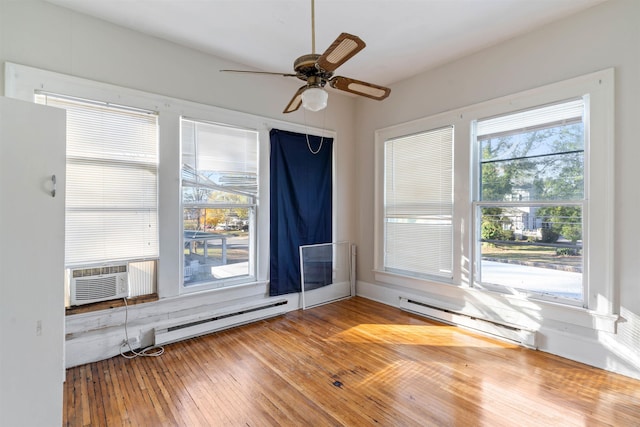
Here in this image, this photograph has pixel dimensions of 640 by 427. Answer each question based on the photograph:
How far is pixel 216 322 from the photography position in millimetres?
3363

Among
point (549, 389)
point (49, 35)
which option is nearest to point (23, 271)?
point (49, 35)

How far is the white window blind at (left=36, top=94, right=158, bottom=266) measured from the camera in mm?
2682

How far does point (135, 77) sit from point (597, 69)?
4.26 m

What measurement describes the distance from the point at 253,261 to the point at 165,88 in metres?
2.19

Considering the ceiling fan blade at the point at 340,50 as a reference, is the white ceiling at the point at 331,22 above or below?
above

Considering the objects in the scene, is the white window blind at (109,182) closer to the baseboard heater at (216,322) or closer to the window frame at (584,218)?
the baseboard heater at (216,322)

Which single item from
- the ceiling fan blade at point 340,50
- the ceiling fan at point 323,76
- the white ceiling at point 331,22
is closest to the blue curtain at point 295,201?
the white ceiling at point 331,22

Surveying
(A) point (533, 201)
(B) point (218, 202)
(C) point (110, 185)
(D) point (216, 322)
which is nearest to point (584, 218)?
(A) point (533, 201)

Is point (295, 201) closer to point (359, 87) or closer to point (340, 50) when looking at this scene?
point (359, 87)

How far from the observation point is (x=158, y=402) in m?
2.16

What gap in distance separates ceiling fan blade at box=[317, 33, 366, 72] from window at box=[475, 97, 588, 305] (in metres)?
2.37

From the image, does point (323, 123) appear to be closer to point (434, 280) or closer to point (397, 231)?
point (397, 231)

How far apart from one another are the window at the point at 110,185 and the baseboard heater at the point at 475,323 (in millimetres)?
3118

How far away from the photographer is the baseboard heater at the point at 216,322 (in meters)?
3.05
